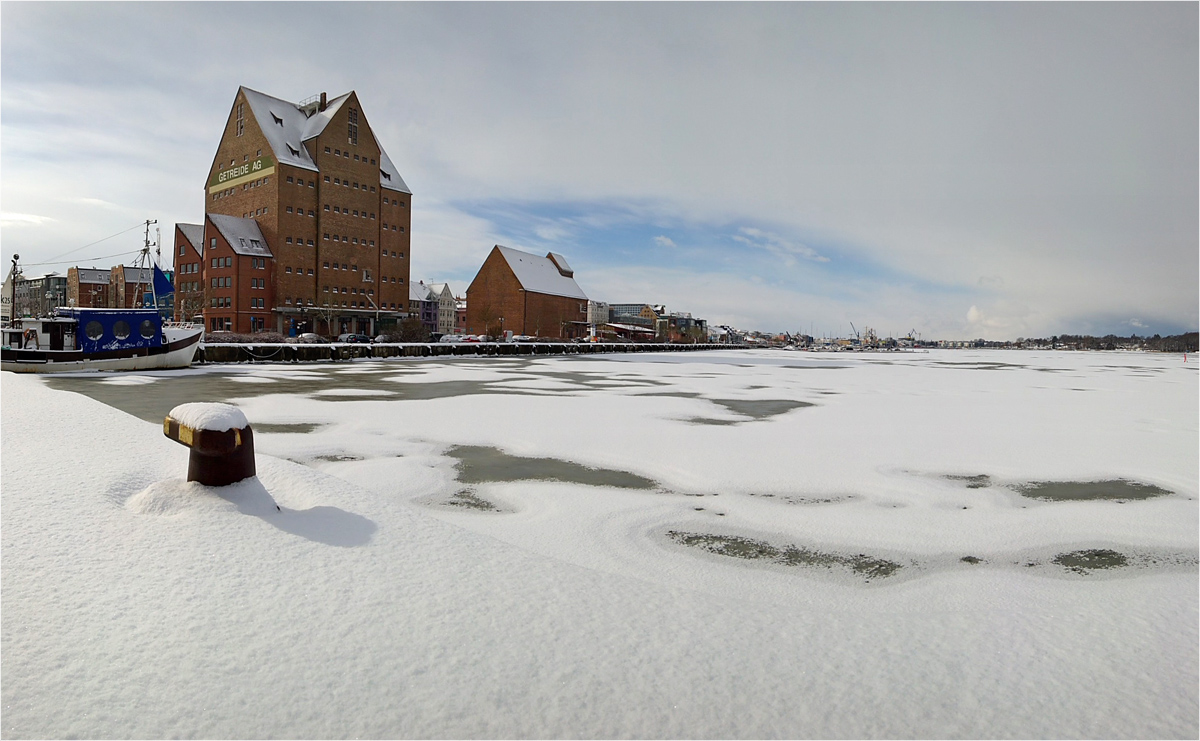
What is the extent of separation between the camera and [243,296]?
259 feet

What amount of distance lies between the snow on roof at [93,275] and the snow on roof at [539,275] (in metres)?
92.1

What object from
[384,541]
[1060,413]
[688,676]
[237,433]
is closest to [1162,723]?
[688,676]

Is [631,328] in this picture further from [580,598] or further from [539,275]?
[580,598]

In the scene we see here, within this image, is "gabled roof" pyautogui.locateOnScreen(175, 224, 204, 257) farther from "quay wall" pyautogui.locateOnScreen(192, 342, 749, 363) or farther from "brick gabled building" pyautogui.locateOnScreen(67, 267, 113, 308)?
"brick gabled building" pyautogui.locateOnScreen(67, 267, 113, 308)

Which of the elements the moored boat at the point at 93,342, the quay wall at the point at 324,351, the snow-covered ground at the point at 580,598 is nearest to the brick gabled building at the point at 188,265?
the quay wall at the point at 324,351

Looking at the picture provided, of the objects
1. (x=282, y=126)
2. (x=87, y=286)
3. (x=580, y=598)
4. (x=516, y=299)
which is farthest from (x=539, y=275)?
(x=580, y=598)

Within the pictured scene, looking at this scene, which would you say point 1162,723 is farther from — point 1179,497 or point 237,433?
point 1179,497

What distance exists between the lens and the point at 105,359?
96.8 feet

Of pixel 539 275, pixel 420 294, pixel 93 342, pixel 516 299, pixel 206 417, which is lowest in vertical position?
pixel 93 342

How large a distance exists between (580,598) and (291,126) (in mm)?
99564

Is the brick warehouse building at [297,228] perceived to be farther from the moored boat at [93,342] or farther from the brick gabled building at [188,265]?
the moored boat at [93,342]

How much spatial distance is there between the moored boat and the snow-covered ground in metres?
25.3

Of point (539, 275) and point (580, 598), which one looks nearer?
point (580, 598)

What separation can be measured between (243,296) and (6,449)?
82.2 meters
